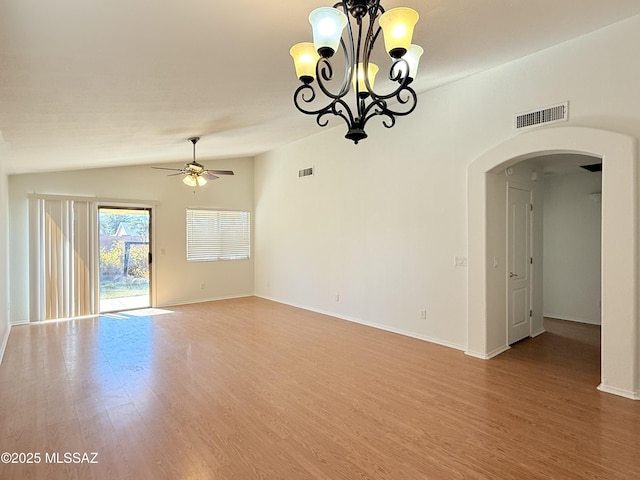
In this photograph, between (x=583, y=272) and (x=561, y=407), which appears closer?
(x=561, y=407)

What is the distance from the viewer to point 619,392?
3182 millimetres

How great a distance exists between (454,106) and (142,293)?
6805mm

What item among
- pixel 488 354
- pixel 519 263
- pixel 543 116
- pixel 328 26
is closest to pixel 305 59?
pixel 328 26

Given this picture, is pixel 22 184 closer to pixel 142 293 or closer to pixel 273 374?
pixel 142 293

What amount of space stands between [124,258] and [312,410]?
5.82 m

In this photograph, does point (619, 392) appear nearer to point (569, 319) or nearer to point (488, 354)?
point (488, 354)

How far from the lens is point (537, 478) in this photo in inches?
82.7

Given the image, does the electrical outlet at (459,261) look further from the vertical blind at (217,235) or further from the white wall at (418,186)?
the vertical blind at (217,235)

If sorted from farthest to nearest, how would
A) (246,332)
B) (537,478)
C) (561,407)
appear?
1. (246,332)
2. (561,407)
3. (537,478)

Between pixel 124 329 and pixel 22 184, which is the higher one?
pixel 22 184

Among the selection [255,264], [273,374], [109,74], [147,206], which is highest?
[109,74]

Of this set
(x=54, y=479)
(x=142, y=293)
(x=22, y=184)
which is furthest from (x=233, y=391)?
(x=22, y=184)

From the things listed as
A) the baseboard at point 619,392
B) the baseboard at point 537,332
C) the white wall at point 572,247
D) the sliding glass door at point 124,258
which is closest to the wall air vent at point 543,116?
the baseboard at point 619,392

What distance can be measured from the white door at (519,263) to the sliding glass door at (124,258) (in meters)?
6.72
